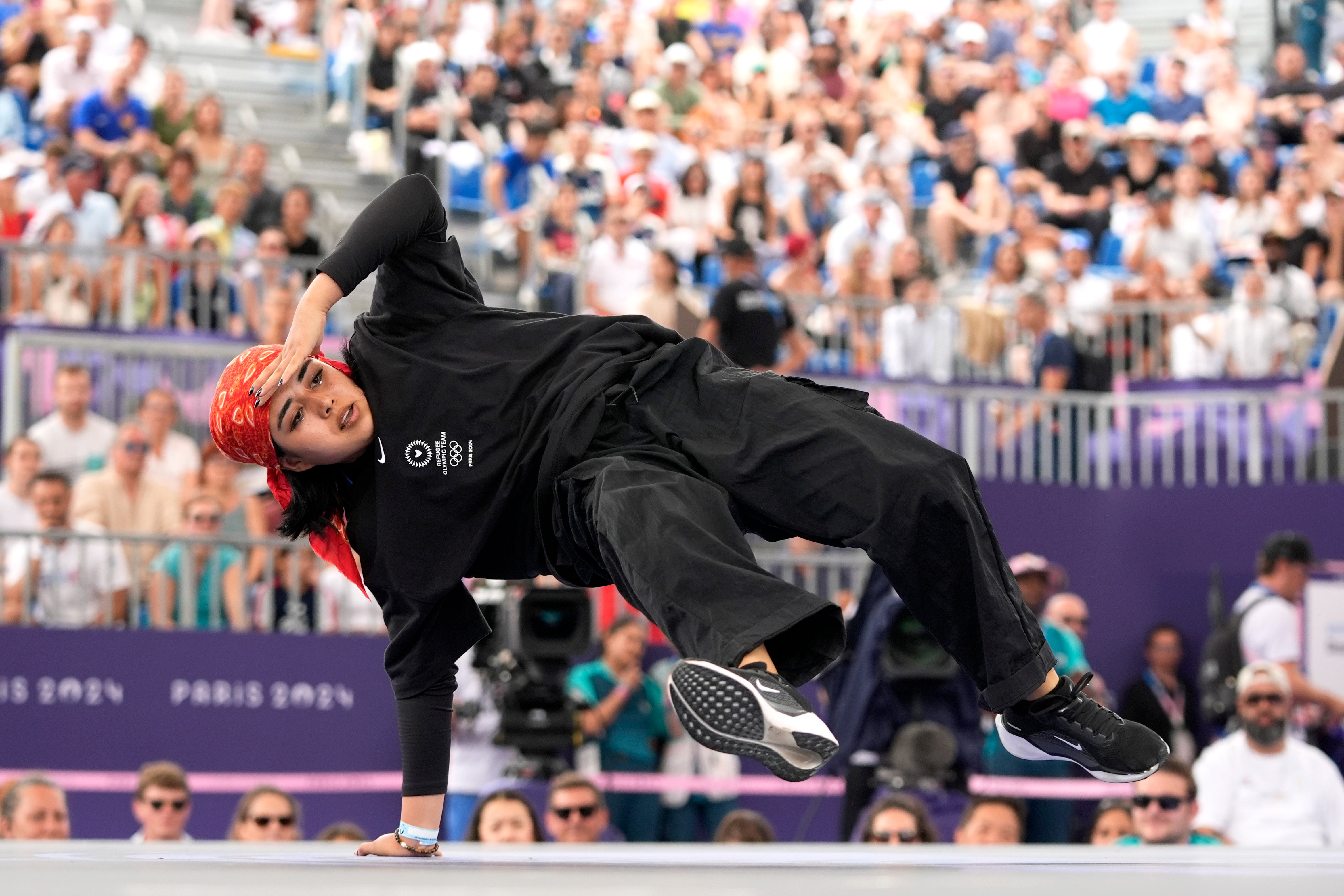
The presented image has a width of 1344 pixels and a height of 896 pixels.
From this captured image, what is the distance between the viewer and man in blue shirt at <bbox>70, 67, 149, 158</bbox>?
1074 cm

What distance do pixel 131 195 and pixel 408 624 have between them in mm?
6980

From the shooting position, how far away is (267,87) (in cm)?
1291

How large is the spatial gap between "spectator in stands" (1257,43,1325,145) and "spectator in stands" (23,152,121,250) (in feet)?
28.1

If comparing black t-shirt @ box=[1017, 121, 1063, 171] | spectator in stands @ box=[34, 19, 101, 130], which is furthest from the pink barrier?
black t-shirt @ box=[1017, 121, 1063, 171]

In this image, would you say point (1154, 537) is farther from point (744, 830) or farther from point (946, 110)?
point (946, 110)

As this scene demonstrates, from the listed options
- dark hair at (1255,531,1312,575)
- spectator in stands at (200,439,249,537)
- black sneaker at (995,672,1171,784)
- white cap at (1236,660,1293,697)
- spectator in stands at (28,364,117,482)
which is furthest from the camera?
dark hair at (1255,531,1312,575)

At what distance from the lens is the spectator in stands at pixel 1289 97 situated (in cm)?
1348

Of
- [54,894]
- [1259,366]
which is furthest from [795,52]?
[54,894]

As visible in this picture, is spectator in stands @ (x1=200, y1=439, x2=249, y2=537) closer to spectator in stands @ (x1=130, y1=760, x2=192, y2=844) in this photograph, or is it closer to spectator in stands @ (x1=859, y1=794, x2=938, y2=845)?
spectator in stands @ (x1=130, y1=760, x2=192, y2=844)

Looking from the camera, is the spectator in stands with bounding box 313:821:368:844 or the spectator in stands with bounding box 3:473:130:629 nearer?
the spectator in stands with bounding box 313:821:368:844

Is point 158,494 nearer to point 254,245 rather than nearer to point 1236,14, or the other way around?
point 254,245

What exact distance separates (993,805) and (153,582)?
3.79 meters

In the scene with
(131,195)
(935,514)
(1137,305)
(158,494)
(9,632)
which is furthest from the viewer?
(1137,305)

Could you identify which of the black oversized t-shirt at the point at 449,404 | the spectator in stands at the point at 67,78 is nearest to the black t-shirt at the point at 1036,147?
the spectator in stands at the point at 67,78
